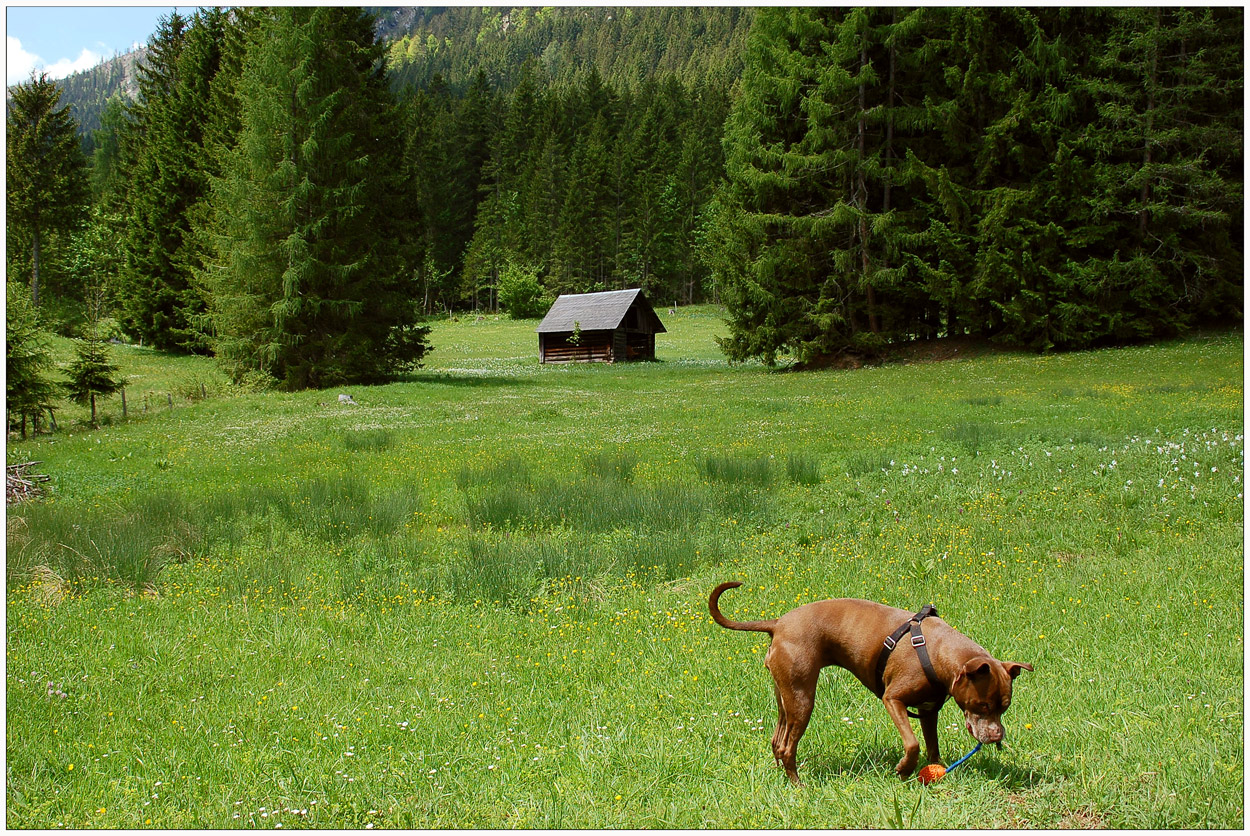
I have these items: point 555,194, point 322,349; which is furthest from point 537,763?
point 555,194

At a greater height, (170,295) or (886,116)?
(886,116)

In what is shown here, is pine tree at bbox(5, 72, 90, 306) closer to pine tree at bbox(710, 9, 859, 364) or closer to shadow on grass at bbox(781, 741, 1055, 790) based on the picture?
pine tree at bbox(710, 9, 859, 364)

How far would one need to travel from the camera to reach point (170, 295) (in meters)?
43.3

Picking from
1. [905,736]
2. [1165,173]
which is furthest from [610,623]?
[1165,173]

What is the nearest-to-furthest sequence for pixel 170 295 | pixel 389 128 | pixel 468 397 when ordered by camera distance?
pixel 468 397 < pixel 389 128 < pixel 170 295

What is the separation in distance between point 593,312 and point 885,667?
1909 inches

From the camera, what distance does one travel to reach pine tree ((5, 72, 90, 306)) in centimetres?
4609

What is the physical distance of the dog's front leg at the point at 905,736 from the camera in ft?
9.43

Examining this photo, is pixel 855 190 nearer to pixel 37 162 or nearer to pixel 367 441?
pixel 367 441

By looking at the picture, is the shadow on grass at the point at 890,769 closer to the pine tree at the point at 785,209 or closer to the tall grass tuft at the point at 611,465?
the tall grass tuft at the point at 611,465

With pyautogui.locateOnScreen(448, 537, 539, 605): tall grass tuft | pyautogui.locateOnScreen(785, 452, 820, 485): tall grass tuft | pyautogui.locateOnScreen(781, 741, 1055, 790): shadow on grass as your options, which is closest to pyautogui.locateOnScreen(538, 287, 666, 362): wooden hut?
pyautogui.locateOnScreen(785, 452, 820, 485): tall grass tuft

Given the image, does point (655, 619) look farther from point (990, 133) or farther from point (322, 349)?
point (990, 133)

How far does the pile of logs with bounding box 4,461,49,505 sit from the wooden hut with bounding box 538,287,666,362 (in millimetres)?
36663

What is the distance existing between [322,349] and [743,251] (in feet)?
65.1
